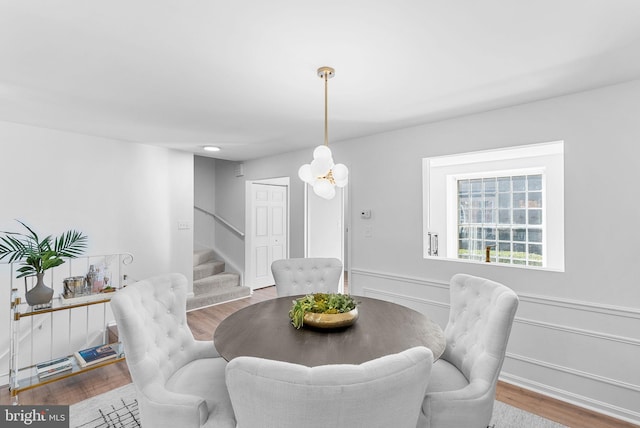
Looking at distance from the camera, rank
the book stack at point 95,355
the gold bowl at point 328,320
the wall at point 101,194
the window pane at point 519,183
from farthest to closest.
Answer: the window pane at point 519,183 → the wall at point 101,194 → the book stack at point 95,355 → the gold bowl at point 328,320

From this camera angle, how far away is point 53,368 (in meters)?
2.53

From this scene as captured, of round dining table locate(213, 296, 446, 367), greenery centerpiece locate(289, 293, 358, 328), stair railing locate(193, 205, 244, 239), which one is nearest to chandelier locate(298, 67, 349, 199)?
greenery centerpiece locate(289, 293, 358, 328)

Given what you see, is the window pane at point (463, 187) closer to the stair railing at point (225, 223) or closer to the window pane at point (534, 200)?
the window pane at point (534, 200)

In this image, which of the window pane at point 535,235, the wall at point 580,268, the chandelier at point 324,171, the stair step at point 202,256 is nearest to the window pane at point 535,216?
the window pane at point 535,235

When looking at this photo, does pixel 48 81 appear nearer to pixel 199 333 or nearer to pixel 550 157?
pixel 199 333

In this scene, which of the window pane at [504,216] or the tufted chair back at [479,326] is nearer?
the tufted chair back at [479,326]

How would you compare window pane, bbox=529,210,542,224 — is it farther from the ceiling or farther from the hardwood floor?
the hardwood floor

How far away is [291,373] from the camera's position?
832mm

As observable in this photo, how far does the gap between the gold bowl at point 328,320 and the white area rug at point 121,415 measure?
136 centimetres

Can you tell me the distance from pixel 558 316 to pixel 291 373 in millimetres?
2533

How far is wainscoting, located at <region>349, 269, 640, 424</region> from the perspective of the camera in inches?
84.5

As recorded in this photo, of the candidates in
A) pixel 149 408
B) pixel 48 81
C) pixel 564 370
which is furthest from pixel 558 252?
pixel 48 81

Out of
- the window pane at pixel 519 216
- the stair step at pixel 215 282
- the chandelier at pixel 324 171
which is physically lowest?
the stair step at pixel 215 282

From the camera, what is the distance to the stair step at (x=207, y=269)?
202 inches
